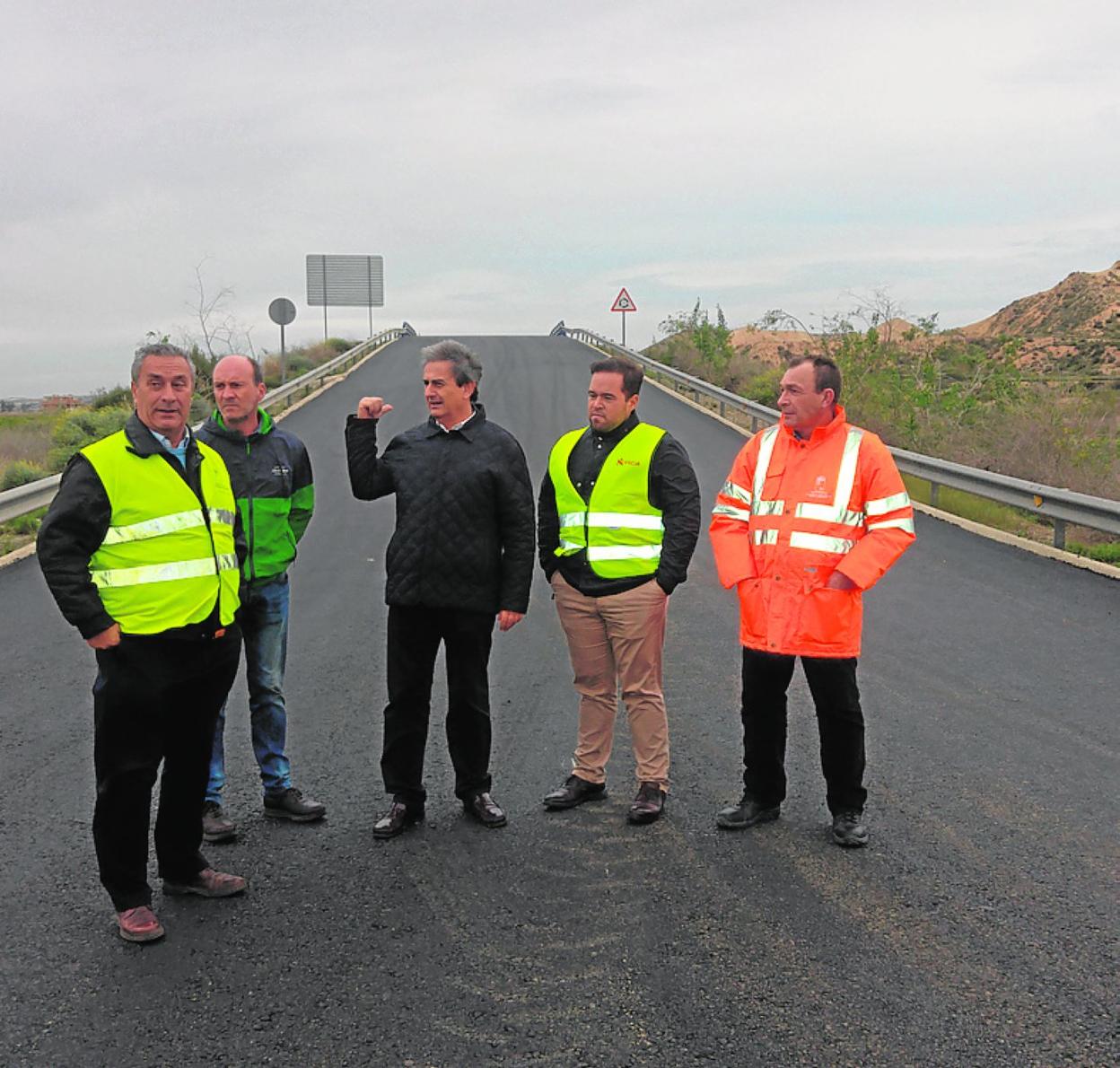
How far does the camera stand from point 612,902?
4008 millimetres

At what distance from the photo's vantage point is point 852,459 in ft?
15.5

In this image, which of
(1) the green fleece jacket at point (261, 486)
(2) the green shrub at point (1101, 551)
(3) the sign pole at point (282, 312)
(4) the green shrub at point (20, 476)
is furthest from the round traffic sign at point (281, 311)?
(1) the green fleece jacket at point (261, 486)

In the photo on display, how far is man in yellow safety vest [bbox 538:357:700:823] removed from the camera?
16.4ft

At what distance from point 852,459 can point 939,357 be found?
1479 cm

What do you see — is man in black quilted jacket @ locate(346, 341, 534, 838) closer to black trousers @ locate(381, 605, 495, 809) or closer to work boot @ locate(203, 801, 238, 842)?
black trousers @ locate(381, 605, 495, 809)

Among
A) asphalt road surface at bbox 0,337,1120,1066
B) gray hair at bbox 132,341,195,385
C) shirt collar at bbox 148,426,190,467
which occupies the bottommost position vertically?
asphalt road surface at bbox 0,337,1120,1066

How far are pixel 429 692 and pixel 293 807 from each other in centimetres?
74

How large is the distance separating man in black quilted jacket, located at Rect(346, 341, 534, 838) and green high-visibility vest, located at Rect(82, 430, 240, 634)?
95 cm

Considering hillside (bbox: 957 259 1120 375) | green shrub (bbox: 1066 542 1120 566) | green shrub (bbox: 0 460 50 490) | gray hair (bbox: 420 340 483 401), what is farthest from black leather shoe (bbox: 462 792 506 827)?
hillside (bbox: 957 259 1120 375)

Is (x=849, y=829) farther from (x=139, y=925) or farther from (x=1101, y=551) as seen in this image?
(x=1101, y=551)

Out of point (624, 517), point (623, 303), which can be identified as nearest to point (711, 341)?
point (623, 303)

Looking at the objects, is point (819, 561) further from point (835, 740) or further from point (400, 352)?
point (400, 352)

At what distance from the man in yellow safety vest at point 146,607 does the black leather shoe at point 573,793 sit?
55.2 inches

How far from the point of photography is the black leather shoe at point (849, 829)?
451cm
